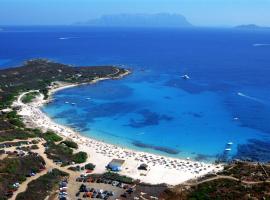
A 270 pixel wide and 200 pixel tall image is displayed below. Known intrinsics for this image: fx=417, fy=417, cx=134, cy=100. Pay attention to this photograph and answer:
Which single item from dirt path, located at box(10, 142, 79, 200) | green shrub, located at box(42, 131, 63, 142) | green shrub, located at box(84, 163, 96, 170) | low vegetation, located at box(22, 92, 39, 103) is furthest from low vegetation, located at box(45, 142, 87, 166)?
low vegetation, located at box(22, 92, 39, 103)

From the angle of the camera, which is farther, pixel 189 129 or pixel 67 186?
pixel 189 129

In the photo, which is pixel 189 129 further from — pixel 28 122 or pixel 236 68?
pixel 236 68

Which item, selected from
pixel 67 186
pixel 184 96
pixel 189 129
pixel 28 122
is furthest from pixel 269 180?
pixel 184 96

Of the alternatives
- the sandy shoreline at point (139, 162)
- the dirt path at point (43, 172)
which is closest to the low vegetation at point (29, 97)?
the sandy shoreline at point (139, 162)

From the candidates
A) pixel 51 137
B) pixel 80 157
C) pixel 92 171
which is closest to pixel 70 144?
pixel 51 137

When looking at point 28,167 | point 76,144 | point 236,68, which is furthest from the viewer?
point 236,68

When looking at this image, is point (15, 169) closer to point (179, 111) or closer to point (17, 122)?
point (17, 122)

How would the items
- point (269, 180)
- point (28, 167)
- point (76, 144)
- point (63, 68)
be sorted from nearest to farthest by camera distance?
1. point (269, 180)
2. point (28, 167)
3. point (76, 144)
4. point (63, 68)
